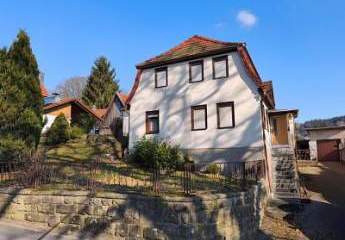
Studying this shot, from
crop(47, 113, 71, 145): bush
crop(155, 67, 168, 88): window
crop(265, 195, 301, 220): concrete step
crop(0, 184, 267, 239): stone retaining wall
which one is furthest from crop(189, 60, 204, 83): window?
crop(47, 113, 71, 145): bush

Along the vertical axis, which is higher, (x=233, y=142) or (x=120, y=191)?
(x=233, y=142)

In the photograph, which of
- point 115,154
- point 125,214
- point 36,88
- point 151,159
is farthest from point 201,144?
point 125,214

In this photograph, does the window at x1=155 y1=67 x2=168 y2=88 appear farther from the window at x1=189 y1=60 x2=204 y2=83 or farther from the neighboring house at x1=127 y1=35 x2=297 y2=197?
the window at x1=189 y1=60 x2=204 y2=83

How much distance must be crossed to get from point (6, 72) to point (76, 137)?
428 inches

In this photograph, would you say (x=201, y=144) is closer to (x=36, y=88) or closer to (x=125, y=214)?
(x=36, y=88)

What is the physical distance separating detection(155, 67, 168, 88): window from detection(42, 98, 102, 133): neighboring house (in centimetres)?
1150

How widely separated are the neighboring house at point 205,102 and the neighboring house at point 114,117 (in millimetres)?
5120

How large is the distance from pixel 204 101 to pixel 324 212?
27.4 feet

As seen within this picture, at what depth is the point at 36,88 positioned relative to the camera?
18234mm

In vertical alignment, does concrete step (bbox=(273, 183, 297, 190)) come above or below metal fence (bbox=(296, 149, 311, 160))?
below

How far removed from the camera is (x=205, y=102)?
786 inches

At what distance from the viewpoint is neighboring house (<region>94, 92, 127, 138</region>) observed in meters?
30.6

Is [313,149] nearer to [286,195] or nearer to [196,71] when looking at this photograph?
[286,195]

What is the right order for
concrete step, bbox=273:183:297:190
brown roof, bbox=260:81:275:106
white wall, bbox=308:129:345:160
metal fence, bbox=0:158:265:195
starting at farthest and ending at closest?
1. white wall, bbox=308:129:345:160
2. brown roof, bbox=260:81:275:106
3. concrete step, bbox=273:183:297:190
4. metal fence, bbox=0:158:265:195
